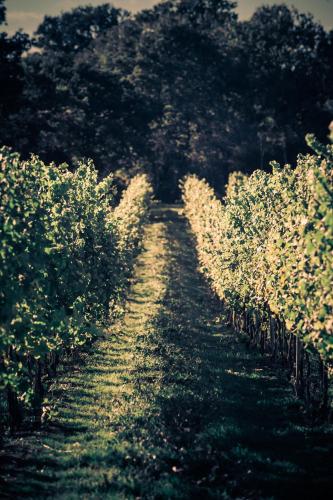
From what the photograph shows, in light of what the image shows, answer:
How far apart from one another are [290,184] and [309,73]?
79.9m

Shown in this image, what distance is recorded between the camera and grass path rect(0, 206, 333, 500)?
10227 mm

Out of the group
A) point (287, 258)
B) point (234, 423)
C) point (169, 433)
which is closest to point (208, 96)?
point (287, 258)

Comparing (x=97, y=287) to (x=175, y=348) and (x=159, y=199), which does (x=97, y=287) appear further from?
(x=159, y=199)

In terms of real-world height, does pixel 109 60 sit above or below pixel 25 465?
above

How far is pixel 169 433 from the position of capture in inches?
481

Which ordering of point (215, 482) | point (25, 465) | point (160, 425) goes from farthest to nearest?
point (160, 425) → point (25, 465) → point (215, 482)

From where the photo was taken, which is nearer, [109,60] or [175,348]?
[175,348]

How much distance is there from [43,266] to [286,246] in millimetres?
5483

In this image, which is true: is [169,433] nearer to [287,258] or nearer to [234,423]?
[234,423]

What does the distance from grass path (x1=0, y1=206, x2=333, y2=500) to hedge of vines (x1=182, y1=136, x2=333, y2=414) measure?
1360mm

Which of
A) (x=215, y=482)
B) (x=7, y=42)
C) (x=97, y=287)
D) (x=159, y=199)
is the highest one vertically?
(x=7, y=42)

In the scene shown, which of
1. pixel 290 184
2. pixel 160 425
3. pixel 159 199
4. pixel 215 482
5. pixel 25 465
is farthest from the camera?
pixel 159 199

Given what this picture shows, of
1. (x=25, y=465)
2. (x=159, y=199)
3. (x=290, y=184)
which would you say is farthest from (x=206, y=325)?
(x=159, y=199)

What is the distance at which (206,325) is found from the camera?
81.6ft
